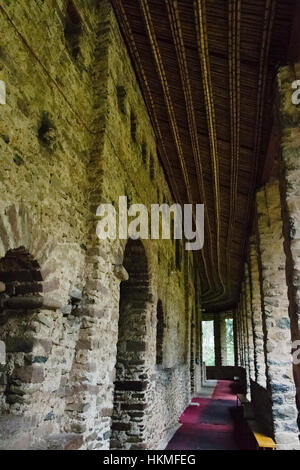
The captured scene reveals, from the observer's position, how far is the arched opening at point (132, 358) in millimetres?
5637

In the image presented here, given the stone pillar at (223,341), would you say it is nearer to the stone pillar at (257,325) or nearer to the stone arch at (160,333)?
the stone pillar at (257,325)

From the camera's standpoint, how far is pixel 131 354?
230 inches

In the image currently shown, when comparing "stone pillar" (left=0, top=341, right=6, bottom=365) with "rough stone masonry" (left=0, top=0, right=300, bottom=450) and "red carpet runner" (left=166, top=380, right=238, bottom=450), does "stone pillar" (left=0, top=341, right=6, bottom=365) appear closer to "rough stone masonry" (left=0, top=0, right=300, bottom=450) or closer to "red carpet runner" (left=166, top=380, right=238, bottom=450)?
"rough stone masonry" (left=0, top=0, right=300, bottom=450)

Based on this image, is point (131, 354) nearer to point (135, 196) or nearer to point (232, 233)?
point (135, 196)

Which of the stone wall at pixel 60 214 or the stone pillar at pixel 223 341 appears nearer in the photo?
the stone wall at pixel 60 214

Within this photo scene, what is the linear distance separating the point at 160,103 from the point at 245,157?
1917 mm

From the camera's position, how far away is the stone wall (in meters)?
2.89

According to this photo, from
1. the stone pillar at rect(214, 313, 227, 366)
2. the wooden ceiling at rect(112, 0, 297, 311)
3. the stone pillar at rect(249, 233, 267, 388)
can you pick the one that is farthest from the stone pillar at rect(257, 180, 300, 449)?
the stone pillar at rect(214, 313, 227, 366)

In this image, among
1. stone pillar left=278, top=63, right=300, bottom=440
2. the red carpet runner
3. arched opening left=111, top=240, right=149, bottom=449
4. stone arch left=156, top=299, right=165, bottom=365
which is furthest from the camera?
stone arch left=156, top=299, right=165, bottom=365

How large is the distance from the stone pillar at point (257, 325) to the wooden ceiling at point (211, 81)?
175 cm

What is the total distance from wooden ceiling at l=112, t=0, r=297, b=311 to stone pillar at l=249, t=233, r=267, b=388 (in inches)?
68.8

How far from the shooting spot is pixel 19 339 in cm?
303

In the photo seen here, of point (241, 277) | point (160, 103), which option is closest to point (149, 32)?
point (160, 103)
